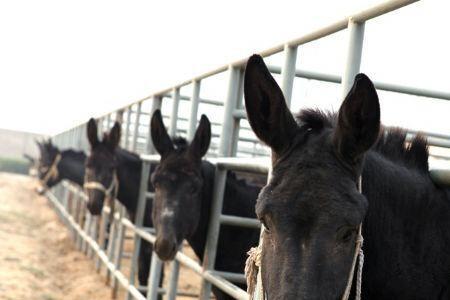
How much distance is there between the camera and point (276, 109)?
1.94 meters

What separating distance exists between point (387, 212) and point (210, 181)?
240cm

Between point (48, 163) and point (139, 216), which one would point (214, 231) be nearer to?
point (139, 216)

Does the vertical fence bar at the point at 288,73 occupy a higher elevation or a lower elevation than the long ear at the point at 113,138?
higher

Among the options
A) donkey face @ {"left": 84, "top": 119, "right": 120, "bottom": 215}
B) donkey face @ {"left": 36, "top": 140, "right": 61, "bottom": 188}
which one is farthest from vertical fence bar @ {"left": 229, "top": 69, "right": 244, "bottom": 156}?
donkey face @ {"left": 36, "top": 140, "right": 61, "bottom": 188}

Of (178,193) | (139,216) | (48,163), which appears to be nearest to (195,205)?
(178,193)


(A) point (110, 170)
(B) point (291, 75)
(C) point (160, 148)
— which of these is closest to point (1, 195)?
(A) point (110, 170)

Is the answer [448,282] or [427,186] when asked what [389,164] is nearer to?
[427,186]

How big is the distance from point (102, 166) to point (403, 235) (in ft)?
18.2

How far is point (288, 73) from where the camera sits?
278 centimetres

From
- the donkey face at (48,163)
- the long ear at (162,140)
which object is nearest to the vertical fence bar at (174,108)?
the long ear at (162,140)

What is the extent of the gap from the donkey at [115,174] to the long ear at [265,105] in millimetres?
4668

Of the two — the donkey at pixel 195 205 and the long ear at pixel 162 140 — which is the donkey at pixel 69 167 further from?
the donkey at pixel 195 205

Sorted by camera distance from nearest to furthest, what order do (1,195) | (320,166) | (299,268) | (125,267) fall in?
(299,268), (320,166), (125,267), (1,195)

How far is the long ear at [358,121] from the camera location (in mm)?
1749
